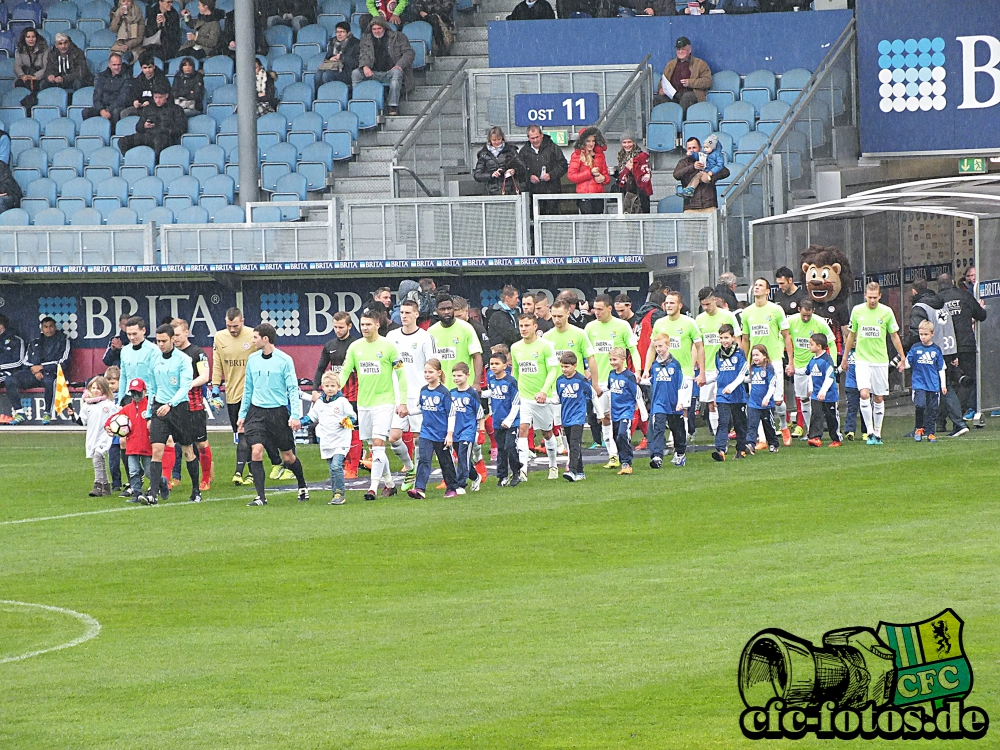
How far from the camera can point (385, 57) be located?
1191 inches

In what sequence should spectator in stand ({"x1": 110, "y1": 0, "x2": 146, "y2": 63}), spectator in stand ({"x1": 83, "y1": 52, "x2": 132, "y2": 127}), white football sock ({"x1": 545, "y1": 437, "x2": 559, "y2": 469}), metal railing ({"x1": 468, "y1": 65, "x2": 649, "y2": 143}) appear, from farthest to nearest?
spectator in stand ({"x1": 110, "y1": 0, "x2": 146, "y2": 63}) < spectator in stand ({"x1": 83, "y1": 52, "x2": 132, "y2": 127}) < metal railing ({"x1": 468, "y1": 65, "x2": 649, "y2": 143}) < white football sock ({"x1": 545, "y1": 437, "x2": 559, "y2": 469})

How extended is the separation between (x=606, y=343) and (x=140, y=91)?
14.6 m

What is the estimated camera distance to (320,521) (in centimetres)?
1515

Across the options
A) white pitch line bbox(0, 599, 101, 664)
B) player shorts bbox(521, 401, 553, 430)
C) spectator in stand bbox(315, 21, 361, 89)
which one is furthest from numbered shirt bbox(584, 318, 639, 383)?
spectator in stand bbox(315, 21, 361, 89)

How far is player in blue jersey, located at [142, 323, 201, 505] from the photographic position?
17031 millimetres

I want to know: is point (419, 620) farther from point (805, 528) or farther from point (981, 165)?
point (981, 165)

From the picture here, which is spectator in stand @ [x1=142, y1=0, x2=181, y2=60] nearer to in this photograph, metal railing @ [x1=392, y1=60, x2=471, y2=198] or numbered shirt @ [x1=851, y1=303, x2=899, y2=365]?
metal railing @ [x1=392, y1=60, x2=471, y2=198]

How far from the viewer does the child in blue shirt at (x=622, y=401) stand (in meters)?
18.4

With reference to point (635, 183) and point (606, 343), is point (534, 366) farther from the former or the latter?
point (635, 183)

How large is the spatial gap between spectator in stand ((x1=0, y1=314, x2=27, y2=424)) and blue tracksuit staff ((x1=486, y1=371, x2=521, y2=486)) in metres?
11.5

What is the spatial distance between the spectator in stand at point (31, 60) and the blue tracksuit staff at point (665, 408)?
58.3 ft

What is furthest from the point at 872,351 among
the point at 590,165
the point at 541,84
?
the point at 541,84

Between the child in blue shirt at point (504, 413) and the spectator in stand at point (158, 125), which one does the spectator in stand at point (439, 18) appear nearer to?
the spectator in stand at point (158, 125)

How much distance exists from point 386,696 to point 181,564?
4.83 metres
